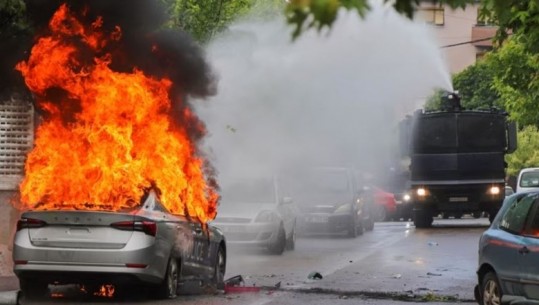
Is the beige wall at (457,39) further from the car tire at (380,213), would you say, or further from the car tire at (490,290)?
the car tire at (490,290)

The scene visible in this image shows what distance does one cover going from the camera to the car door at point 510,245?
920cm

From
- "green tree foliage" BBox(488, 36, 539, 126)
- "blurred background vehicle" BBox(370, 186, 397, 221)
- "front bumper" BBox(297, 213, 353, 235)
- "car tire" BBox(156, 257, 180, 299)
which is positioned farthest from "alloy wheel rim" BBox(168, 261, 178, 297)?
"blurred background vehicle" BBox(370, 186, 397, 221)

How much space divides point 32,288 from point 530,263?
5.58 m

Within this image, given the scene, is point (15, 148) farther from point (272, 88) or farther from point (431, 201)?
point (431, 201)

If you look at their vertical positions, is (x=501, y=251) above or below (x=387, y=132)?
below

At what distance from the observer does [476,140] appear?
27078 millimetres

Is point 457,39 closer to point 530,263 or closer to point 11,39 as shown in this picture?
point 11,39

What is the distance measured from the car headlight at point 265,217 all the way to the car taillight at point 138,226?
7796mm

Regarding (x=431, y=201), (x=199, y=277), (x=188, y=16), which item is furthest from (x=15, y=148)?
(x=431, y=201)

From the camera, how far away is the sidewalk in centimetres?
1312

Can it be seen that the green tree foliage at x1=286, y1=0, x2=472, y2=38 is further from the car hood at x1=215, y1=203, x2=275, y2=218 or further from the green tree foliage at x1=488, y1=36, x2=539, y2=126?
the car hood at x1=215, y1=203, x2=275, y2=218

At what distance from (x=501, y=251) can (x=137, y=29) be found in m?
6.58

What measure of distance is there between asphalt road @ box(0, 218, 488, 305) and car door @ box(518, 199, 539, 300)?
2.98 metres

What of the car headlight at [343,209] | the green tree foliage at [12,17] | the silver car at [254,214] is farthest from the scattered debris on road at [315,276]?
the car headlight at [343,209]
